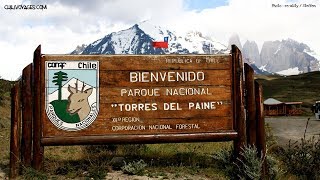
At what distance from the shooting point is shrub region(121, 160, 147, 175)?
824cm

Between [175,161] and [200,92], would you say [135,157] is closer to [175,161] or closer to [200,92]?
[175,161]

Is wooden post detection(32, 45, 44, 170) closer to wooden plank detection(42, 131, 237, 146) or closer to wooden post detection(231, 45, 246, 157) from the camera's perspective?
wooden plank detection(42, 131, 237, 146)

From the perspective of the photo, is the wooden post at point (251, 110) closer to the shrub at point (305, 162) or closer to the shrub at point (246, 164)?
the shrub at point (246, 164)

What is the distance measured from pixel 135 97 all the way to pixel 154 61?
2.62ft

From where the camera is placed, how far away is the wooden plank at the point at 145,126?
8.46 m

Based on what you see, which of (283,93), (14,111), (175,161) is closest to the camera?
(14,111)

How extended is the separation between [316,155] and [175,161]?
9.03ft

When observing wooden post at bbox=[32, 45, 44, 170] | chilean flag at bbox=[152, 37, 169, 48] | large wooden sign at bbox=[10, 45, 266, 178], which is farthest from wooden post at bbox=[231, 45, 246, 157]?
wooden post at bbox=[32, 45, 44, 170]

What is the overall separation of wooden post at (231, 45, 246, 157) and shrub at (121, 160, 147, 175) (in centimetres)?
188

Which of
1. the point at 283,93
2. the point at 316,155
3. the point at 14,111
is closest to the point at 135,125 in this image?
the point at 14,111

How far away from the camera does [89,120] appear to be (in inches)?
335

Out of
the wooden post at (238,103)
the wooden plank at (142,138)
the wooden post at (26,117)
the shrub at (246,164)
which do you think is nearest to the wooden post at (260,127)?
the shrub at (246,164)

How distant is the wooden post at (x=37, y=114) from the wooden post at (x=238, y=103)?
3734 mm

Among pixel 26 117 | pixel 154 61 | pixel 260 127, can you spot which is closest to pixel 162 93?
pixel 154 61
